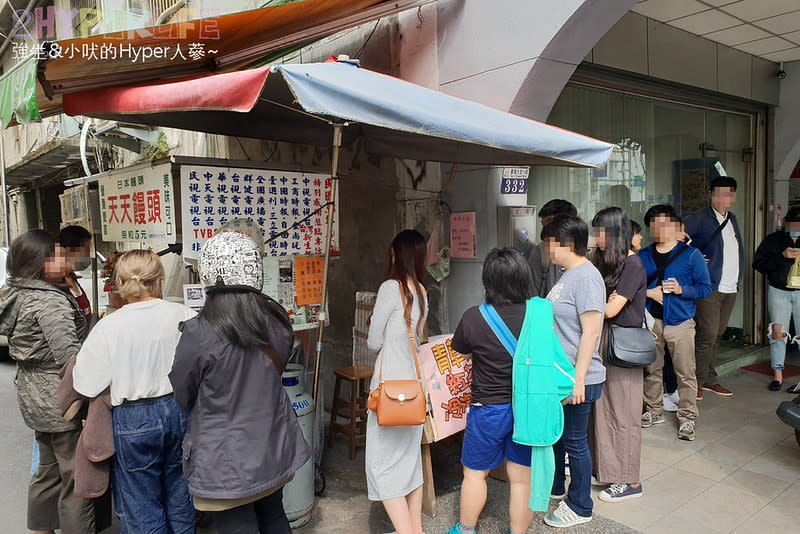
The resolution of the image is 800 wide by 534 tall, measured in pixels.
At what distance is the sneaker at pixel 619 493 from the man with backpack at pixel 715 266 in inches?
96.4

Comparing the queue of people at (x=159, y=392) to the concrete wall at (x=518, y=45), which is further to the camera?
the concrete wall at (x=518, y=45)

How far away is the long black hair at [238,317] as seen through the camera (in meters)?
2.32

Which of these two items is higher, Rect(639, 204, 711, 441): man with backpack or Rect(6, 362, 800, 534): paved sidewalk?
Rect(639, 204, 711, 441): man with backpack

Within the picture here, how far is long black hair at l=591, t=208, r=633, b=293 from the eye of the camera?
143 inches

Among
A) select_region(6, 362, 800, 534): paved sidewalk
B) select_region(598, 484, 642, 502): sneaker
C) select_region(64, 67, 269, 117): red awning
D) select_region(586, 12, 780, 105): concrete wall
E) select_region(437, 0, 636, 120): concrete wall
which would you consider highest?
select_region(586, 12, 780, 105): concrete wall

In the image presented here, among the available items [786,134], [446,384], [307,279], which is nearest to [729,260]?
[786,134]

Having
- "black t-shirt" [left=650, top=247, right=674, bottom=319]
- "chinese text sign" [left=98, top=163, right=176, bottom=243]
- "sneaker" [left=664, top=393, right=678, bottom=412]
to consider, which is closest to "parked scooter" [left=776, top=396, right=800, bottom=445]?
"black t-shirt" [left=650, top=247, right=674, bottom=319]

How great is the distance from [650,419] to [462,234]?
2.55m

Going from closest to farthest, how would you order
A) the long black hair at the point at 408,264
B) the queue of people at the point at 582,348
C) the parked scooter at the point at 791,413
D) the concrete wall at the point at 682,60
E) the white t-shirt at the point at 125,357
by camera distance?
1. the white t-shirt at the point at 125,357
2. the queue of people at the point at 582,348
3. the long black hair at the point at 408,264
4. the parked scooter at the point at 791,413
5. the concrete wall at the point at 682,60

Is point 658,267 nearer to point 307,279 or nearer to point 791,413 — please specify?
point 791,413

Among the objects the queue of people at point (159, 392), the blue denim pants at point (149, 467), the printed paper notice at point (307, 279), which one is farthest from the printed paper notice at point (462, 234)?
the blue denim pants at point (149, 467)

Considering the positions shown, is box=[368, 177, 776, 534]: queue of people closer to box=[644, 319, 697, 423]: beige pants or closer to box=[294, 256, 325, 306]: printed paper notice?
box=[644, 319, 697, 423]: beige pants

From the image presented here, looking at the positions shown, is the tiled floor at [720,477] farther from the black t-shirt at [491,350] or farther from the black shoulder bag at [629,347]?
the black t-shirt at [491,350]

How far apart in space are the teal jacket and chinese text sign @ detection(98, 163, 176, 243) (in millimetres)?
2461
